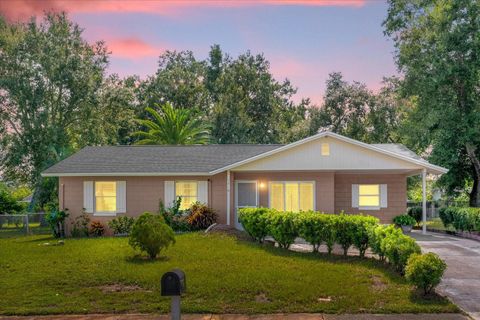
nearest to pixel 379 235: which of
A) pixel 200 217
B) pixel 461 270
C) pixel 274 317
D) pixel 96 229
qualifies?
pixel 461 270

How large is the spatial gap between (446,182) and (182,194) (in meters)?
16.8

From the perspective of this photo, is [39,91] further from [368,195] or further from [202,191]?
[368,195]

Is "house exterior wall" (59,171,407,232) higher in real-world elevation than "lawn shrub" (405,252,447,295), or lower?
higher

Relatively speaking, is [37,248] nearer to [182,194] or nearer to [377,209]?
[182,194]

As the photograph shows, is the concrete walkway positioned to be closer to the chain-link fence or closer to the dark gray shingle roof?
the dark gray shingle roof

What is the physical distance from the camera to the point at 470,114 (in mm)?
27297

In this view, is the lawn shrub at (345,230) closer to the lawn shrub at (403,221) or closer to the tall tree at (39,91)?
the lawn shrub at (403,221)

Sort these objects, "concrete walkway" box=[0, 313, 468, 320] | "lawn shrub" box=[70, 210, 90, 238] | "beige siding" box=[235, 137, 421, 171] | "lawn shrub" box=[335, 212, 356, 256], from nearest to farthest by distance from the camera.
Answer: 1. "concrete walkway" box=[0, 313, 468, 320]
2. "lawn shrub" box=[335, 212, 356, 256]
3. "beige siding" box=[235, 137, 421, 171]
4. "lawn shrub" box=[70, 210, 90, 238]

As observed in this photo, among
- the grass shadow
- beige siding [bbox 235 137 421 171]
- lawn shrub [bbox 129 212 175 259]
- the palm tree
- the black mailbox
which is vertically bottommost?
the grass shadow

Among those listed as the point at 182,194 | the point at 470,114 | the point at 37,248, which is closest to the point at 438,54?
the point at 470,114

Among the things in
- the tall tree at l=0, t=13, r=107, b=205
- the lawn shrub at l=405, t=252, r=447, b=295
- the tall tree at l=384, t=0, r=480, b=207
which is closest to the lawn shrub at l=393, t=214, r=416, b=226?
the tall tree at l=384, t=0, r=480, b=207

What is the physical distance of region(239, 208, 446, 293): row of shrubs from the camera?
9758mm

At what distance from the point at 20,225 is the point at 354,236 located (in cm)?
2243

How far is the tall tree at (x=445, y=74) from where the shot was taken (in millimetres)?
26750
